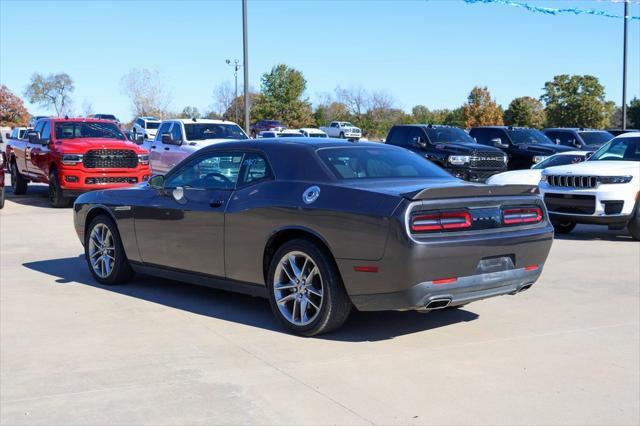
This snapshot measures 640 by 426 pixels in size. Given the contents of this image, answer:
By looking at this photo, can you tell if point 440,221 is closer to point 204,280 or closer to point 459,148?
point 204,280

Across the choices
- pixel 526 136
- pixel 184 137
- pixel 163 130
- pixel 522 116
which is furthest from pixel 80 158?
pixel 522 116

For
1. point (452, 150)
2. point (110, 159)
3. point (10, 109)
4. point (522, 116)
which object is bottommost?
point (110, 159)

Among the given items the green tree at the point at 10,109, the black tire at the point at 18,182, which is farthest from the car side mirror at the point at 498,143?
the green tree at the point at 10,109

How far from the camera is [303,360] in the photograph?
5.39m

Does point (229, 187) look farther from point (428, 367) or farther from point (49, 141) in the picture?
point (49, 141)

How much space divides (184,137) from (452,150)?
6478 mm

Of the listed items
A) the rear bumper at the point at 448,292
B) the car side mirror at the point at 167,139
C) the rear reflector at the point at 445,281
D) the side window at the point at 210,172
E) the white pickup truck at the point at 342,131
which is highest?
the white pickup truck at the point at 342,131

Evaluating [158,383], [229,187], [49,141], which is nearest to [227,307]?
[229,187]

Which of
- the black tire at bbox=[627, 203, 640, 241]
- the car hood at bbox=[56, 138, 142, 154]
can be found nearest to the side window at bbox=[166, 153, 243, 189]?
the black tire at bbox=[627, 203, 640, 241]

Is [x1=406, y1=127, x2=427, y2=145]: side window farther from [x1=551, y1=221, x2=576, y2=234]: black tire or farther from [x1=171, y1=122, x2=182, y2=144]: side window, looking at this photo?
[x1=551, y1=221, x2=576, y2=234]: black tire

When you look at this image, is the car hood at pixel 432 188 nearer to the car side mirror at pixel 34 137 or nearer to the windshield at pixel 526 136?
the car side mirror at pixel 34 137

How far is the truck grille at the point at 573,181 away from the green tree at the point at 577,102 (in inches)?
2009

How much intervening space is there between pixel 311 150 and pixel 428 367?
2.07 meters

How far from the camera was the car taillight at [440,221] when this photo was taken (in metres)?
5.39
